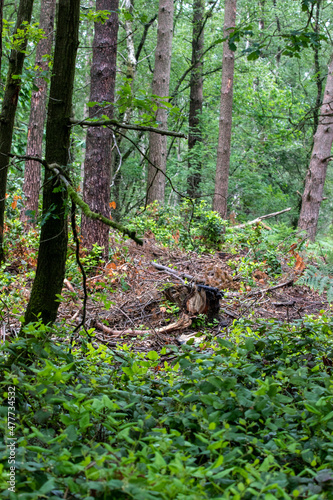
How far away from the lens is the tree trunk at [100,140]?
26.1ft

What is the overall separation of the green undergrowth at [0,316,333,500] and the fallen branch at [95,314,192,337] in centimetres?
212

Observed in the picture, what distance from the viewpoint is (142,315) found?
20.3 ft

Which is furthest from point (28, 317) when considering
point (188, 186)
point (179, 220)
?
point (188, 186)

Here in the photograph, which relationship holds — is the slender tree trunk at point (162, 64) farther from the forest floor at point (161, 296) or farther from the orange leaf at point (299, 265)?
the orange leaf at point (299, 265)

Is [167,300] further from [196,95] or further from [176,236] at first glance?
[196,95]

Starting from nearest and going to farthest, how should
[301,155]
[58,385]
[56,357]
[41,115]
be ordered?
[58,385] → [56,357] → [41,115] → [301,155]

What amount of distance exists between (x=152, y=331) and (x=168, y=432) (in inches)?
125

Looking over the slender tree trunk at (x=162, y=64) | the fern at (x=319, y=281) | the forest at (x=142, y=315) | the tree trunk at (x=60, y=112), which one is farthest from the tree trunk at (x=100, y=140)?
the tree trunk at (x=60, y=112)

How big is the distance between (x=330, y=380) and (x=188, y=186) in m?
16.0

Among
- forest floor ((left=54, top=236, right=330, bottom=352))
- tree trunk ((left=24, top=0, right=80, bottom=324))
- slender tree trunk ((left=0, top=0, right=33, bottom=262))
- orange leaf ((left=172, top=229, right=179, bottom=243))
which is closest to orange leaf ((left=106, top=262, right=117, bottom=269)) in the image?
forest floor ((left=54, top=236, right=330, bottom=352))

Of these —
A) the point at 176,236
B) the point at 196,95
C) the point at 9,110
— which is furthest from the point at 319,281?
the point at 196,95

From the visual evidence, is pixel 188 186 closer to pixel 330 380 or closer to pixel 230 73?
pixel 230 73

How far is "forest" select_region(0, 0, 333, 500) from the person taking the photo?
1863 mm

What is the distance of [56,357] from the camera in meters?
2.77
